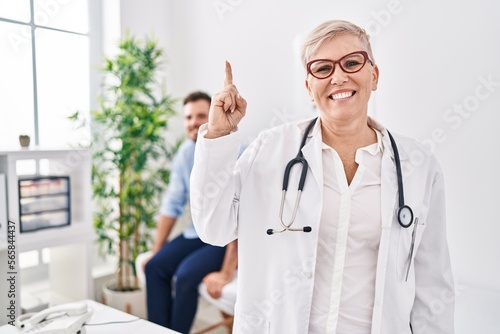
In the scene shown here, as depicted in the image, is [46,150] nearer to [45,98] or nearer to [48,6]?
[45,98]

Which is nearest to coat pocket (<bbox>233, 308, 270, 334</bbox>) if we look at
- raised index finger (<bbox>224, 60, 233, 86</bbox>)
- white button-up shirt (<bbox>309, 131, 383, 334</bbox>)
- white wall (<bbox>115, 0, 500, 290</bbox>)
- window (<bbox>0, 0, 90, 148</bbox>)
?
white button-up shirt (<bbox>309, 131, 383, 334</bbox>)

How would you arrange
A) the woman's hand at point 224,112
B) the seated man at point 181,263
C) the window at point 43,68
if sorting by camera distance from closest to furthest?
the woman's hand at point 224,112
the seated man at point 181,263
the window at point 43,68

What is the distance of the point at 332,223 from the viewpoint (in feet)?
3.97

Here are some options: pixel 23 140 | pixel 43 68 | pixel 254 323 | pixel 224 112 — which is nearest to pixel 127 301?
pixel 23 140

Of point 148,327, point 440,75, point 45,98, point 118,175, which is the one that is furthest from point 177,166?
point 440,75

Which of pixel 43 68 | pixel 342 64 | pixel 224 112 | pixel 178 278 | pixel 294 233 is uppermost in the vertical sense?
pixel 43 68

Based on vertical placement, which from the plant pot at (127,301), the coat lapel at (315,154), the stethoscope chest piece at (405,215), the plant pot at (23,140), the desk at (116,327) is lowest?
the plant pot at (127,301)

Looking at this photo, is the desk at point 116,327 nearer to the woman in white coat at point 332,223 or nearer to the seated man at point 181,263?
the woman in white coat at point 332,223

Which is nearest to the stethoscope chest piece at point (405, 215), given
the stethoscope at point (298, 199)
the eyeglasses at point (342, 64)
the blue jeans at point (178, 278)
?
the stethoscope at point (298, 199)

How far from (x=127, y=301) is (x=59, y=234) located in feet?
2.18

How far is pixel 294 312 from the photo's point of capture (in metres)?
1.19

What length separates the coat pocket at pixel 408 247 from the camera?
123cm

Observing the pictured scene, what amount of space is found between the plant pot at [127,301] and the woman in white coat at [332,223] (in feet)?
5.57

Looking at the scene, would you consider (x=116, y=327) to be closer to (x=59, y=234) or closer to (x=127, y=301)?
(x=59, y=234)
